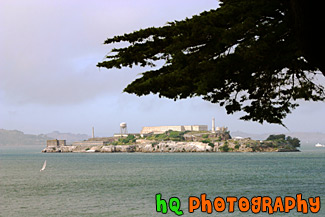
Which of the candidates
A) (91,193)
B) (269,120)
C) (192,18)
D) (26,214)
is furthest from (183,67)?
(91,193)

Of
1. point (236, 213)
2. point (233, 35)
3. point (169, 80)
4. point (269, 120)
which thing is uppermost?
point (233, 35)

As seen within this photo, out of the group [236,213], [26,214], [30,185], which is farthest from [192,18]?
[30,185]

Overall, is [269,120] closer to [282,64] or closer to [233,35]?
[282,64]

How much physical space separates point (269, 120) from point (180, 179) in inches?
2351

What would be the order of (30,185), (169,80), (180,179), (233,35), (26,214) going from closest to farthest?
(233,35) → (169,80) → (26,214) → (30,185) → (180,179)

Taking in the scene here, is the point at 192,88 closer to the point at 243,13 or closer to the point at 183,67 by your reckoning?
the point at 183,67

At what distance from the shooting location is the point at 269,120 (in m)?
11.8

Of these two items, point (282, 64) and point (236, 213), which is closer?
point (282, 64)

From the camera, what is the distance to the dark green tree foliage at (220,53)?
368 inches

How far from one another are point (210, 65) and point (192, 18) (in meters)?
1.27

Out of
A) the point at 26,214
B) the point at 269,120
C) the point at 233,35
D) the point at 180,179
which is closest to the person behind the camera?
the point at 233,35

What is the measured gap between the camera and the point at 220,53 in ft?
33.0

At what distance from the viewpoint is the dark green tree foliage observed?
30.7 ft

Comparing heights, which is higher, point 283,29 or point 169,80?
point 283,29
